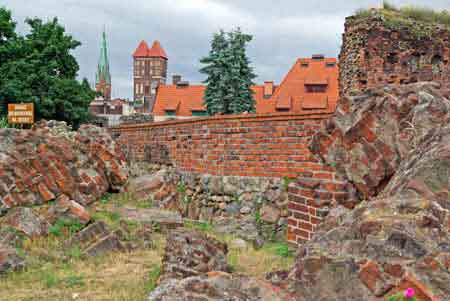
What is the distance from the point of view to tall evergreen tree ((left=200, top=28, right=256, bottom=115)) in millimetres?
26609

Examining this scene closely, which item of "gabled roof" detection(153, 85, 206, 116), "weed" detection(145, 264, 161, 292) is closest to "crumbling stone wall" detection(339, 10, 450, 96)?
"weed" detection(145, 264, 161, 292)

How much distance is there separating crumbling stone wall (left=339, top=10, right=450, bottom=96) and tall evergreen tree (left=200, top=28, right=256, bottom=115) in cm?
1384

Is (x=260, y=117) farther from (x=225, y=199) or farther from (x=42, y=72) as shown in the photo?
(x=42, y=72)

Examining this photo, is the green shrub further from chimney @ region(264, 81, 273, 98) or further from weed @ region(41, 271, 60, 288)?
chimney @ region(264, 81, 273, 98)

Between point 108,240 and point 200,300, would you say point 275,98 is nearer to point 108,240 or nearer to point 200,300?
point 108,240

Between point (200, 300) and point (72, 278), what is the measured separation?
2.98 metres

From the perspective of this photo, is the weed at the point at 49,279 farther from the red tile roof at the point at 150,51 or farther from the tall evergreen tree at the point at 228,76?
the red tile roof at the point at 150,51

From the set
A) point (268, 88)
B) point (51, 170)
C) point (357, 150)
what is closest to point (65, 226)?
point (51, 170)

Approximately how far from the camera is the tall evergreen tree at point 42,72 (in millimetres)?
23938

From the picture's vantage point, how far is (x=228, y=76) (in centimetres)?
2656

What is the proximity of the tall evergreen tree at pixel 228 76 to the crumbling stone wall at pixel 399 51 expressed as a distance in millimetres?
13838

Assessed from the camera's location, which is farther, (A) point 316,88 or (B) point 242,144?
(A) point 316,88

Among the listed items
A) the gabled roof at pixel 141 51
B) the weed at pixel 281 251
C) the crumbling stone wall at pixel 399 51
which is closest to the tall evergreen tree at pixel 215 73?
the crumbling stone wall at pixel 399 51

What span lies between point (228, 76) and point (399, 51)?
14506mm
